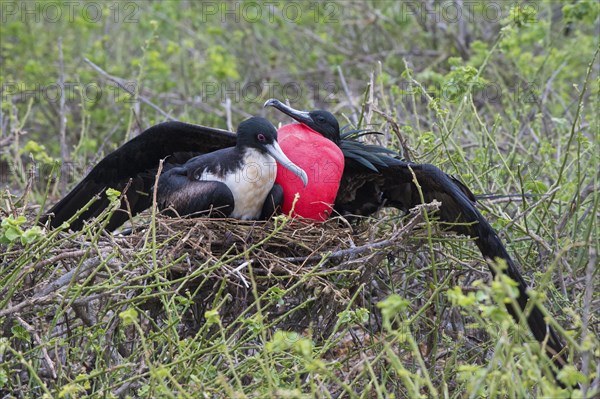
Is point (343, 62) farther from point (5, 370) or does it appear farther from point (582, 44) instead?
point (5, 370)

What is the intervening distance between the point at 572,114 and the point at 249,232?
229cm

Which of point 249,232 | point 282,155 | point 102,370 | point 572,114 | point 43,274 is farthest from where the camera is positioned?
point 572,114

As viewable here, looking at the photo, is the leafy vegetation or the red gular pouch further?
the red gular pouch

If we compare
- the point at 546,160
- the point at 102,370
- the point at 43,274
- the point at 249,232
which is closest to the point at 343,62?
the point at 546,160

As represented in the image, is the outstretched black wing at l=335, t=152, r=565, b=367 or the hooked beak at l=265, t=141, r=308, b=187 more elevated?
the hooked beak at l=265, t=141, r=308, b=187

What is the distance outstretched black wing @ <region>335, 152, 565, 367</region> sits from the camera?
10.3ft

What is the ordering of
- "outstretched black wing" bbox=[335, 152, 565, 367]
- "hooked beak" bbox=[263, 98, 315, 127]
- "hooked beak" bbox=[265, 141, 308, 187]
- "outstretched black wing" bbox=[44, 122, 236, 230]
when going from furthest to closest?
"outstretched black wing" bbox=[44, 122, 236, 230]
"hooked beak" bbox=[263, 98, 315, 127]
"hooked beak" bbox=[265, 141, 308, 187]
"outstretched black wing" bbox=[335, 152, 565, 367]

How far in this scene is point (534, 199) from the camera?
11.6ft

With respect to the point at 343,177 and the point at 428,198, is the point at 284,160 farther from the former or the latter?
the point at 428,198

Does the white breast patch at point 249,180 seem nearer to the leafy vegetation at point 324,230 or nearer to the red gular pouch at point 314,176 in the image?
the red gular pouch at point 314,176

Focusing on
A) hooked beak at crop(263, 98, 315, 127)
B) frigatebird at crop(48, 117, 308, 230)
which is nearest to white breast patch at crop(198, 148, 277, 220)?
frigatebird at crop(48, 117, 308, 230)

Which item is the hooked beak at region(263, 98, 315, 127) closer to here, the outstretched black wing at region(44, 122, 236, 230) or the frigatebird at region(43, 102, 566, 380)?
the frigatebird at region(43, 102, 566, 380)

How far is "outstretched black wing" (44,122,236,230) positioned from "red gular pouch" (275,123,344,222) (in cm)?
31

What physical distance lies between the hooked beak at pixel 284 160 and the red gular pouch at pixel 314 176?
64mm
